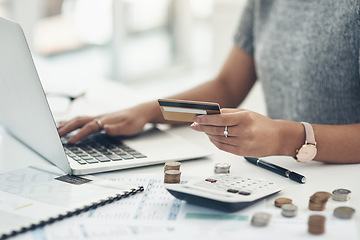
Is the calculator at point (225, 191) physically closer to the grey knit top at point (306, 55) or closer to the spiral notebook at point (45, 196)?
the spiral notebook at point (45, 196)

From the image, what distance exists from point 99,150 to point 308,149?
0.41m

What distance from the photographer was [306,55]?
129 centimetres

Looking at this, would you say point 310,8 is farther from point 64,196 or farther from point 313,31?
point 64,196

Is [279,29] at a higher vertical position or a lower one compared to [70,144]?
higher

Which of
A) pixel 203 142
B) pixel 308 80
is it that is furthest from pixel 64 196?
pixel 308 80

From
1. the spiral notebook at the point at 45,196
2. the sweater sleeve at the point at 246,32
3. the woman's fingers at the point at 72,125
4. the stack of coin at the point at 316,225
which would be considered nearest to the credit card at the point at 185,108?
the spiral notebook at the point at 45,196

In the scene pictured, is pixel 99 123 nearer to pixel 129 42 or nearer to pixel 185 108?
pixel 185 108

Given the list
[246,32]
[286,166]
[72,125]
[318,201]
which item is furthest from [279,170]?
[246,32]

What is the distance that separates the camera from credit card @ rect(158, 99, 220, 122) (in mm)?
880

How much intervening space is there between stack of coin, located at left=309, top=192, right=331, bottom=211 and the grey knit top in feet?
1.44

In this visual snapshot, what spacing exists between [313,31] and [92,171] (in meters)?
0.63

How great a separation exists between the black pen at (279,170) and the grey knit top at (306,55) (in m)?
0.32

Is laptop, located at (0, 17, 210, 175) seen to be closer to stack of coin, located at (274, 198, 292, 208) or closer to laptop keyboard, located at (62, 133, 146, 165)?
laptop keyboard, located at (62, 133, 146, 165)

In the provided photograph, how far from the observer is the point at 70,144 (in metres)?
1.16
